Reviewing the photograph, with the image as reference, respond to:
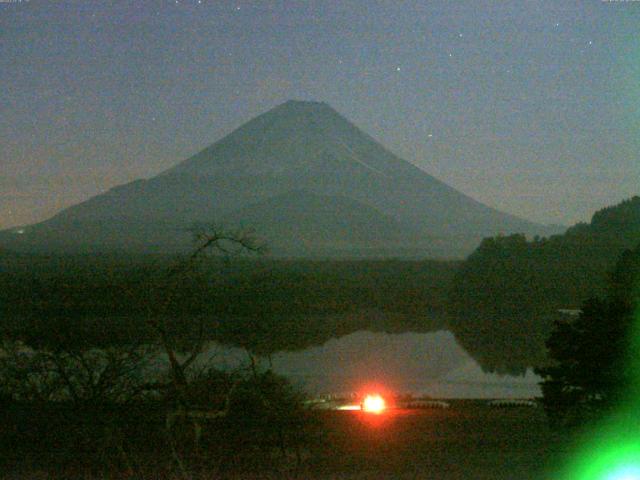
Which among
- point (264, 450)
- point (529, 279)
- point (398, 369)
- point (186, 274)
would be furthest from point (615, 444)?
point (529, 279)

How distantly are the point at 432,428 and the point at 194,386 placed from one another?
2138 mm

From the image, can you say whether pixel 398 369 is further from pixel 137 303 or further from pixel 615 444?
pixel 615 444

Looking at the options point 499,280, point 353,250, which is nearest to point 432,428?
point 499,280

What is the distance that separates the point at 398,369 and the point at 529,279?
48.6 ft

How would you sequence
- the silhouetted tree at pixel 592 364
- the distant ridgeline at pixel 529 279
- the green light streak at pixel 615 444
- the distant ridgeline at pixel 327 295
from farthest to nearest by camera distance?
the distant ridgeline at pixel 529 279 → the distant ridgeline at pixel 327 295 → the silhouetted tree at pixel 592 364 → the green light streak at pixel 615 444

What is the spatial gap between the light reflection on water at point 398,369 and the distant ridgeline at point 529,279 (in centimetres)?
257

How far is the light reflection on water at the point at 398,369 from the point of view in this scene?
52.4 feet

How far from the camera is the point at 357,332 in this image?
26.6 meters

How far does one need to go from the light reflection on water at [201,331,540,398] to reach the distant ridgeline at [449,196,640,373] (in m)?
2.57

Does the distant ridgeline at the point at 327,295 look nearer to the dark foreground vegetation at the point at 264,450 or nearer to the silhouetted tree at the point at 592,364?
the dark foreground vegetation at the point at 264,450

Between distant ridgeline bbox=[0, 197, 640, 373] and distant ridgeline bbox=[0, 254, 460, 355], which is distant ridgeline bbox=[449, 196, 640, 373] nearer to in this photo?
distant ridgeline bbox=[0, 197, 640, 373]

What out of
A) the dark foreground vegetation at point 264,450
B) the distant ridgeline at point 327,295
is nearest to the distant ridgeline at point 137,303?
the distant ridgeline at point 327,295

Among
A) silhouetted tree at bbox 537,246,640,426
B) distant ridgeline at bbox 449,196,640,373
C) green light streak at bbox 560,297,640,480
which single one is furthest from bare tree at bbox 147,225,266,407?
distant ridgeline at bbox 449,196,640,373

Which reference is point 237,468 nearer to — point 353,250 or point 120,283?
point 120,283
